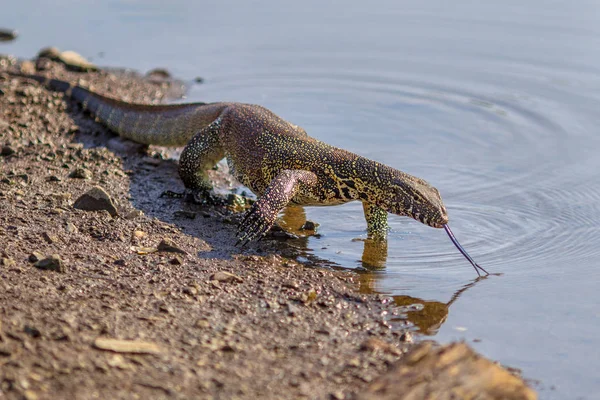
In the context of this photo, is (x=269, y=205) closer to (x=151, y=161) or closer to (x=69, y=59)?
(x=151, y=161)

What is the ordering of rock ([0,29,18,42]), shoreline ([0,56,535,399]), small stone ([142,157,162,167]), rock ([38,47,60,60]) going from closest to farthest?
shoreline ([0,56,535,399]) → small stone ([142,157,162,167]) → rock ([38,47,60,60]) → rock ([0,29,18,42])

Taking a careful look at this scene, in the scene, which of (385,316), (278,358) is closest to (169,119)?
(385,316)

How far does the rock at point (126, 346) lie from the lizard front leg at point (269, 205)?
2.93 meters

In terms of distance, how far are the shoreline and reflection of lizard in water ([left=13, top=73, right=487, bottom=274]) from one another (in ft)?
1.60

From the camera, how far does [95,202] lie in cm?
865

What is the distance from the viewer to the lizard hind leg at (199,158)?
10.0 metres

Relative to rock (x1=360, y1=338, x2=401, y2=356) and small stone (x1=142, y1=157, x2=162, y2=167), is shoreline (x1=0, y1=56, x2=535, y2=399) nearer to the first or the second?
rock (x1=360, y1=338, x2=401, y2=356)

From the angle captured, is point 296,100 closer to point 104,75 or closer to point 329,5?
point 104,75

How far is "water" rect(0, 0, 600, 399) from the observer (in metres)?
7.43

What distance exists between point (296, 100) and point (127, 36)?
210 inches

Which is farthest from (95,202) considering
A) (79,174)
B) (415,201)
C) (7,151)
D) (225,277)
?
(415,201)

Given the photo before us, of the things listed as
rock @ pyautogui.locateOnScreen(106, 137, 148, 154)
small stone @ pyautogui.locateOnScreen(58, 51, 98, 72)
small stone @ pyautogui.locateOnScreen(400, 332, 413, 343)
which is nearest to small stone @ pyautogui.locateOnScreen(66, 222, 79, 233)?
small stone @ pyautogui.locateOnScreen(400, 332, 413, 343)

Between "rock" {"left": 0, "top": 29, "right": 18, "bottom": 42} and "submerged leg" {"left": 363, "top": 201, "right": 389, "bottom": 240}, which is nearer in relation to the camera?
"submerged leg" {"left": 363, "top": 201, "right": 389, "bottom": 240}

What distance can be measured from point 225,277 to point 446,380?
2.86 metres
